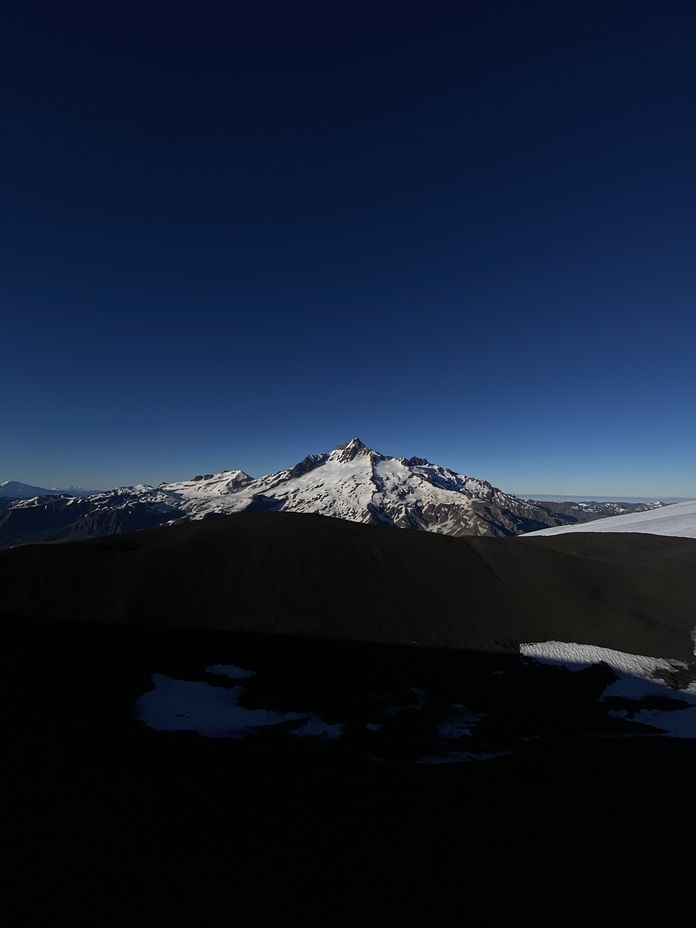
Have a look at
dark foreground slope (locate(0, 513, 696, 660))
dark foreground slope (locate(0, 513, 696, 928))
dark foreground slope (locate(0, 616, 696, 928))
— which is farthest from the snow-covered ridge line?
dark foreground slope (locate(0, 616, 696, 928))

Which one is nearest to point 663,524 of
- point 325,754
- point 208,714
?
point 325,754

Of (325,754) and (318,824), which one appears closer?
(318,824)

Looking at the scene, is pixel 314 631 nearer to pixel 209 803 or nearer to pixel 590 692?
pixel 209 803

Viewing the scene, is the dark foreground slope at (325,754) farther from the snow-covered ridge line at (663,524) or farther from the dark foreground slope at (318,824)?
the snow-covered ridge line at (663,524)

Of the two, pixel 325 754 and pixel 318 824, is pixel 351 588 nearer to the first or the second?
pixel 325 754

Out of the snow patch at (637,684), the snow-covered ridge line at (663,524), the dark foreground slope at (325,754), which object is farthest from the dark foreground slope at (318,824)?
the snow-covered ridge line at (663,524)

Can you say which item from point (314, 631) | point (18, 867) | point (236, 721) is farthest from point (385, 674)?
point (18, 867)
